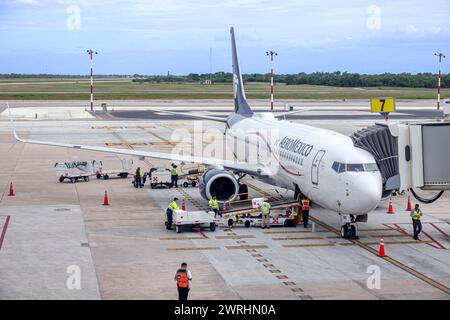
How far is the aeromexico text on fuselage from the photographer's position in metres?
35.3

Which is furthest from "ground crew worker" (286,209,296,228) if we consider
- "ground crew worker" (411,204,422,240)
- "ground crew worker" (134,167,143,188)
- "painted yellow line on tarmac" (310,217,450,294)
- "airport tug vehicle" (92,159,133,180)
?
"airport tug vehicle" (92,159,133,180)

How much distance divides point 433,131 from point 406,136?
121 cm

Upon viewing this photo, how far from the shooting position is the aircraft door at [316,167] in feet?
110

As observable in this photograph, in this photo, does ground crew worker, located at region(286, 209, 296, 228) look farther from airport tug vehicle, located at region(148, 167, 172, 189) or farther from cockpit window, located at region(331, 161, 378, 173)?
airport tug vehicle, located at region(148, 167, 172, 189)

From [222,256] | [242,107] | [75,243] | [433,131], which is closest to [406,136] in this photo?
[433,131]

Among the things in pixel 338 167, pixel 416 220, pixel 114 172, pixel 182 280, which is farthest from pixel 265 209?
pixel 114 172

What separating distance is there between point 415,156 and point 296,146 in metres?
7.01

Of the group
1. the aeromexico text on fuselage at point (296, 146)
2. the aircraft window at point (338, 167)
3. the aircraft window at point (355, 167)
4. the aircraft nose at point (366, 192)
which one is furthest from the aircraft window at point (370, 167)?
the aeromexico text on fuselage at point (296, 146)

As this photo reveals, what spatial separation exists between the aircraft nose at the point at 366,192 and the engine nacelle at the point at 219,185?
33.8 ft

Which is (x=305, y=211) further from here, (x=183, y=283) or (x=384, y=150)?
(x=183, y=283)

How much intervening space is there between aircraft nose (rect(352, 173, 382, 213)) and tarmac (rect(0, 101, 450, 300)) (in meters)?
1.90
